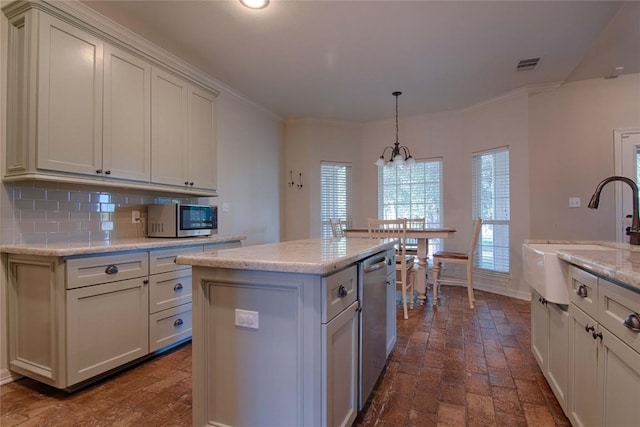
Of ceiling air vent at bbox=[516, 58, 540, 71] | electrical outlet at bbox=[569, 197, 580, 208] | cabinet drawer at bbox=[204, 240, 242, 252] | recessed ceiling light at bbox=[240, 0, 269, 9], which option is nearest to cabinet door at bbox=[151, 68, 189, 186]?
cabinet drawer at bbox=[204, 240, 242, 252]

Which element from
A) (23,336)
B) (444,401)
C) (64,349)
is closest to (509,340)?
(444,401)

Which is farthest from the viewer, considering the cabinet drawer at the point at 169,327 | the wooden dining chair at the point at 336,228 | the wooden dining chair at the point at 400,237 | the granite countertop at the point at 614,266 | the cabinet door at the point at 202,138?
the wooden dining chair at the point at 336,228

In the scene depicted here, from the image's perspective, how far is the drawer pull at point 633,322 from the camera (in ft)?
3.18

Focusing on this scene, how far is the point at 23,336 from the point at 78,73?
173cm

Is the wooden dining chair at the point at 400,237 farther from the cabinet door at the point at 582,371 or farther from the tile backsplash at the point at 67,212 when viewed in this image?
the tile backsplash at the point at 67,212

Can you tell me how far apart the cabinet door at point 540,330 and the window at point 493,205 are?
2.36 m

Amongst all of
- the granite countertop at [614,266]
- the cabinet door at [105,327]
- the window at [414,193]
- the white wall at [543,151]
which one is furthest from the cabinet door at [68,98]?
the white wall at [543,151]

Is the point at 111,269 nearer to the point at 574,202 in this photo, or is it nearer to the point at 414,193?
the point at 414,193

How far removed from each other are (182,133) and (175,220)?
2.74 ft

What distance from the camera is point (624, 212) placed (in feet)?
12.1

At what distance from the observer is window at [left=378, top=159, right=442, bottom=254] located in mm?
5102

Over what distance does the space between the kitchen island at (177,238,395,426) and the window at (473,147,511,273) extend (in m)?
3.70

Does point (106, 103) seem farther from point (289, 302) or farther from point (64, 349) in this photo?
point (289, 302)

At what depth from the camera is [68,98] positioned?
6.87 ft
